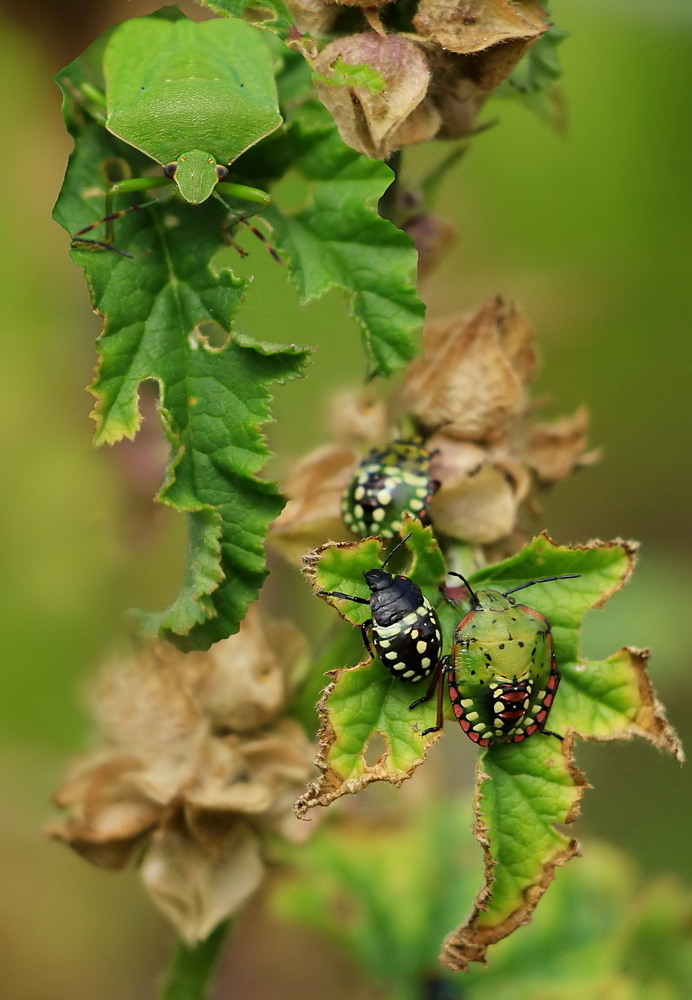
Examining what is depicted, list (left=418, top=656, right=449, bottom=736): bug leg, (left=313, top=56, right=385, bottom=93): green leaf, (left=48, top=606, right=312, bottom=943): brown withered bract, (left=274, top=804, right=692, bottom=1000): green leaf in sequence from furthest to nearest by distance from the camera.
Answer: (left=274, top=804, right=692, bottom=1000): green leaf < (left=48, top=606, right=312, bottom=943): brown withered bract < (left=418, top=656, right=449, bottom=736): bug leg < (left=313, top=56, right=385, bottom=93): green leaf

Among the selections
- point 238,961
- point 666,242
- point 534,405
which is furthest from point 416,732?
point 666,242

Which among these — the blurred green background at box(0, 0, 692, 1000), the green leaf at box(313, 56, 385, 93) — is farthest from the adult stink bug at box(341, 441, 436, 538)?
the blurred green background at box(0, 0, 692, 1000)

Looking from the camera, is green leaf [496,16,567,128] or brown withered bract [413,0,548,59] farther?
green leaf [496,16,567,128]

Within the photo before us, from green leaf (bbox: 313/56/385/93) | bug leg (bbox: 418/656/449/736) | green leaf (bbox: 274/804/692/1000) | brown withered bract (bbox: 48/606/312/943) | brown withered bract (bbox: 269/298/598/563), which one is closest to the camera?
green leaf (bbox: 313/56/385/93)

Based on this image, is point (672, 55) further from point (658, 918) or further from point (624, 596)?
point (658, 918)

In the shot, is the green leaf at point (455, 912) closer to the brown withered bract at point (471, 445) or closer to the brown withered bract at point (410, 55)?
the brown withered bract at point (471, 445)

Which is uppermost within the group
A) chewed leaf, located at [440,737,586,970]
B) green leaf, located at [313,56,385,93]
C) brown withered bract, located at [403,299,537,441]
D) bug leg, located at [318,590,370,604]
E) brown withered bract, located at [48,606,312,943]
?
green leaf, located at [313,56,385,93]

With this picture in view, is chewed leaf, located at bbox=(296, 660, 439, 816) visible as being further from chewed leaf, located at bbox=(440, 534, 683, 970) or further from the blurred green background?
the blurred green background
